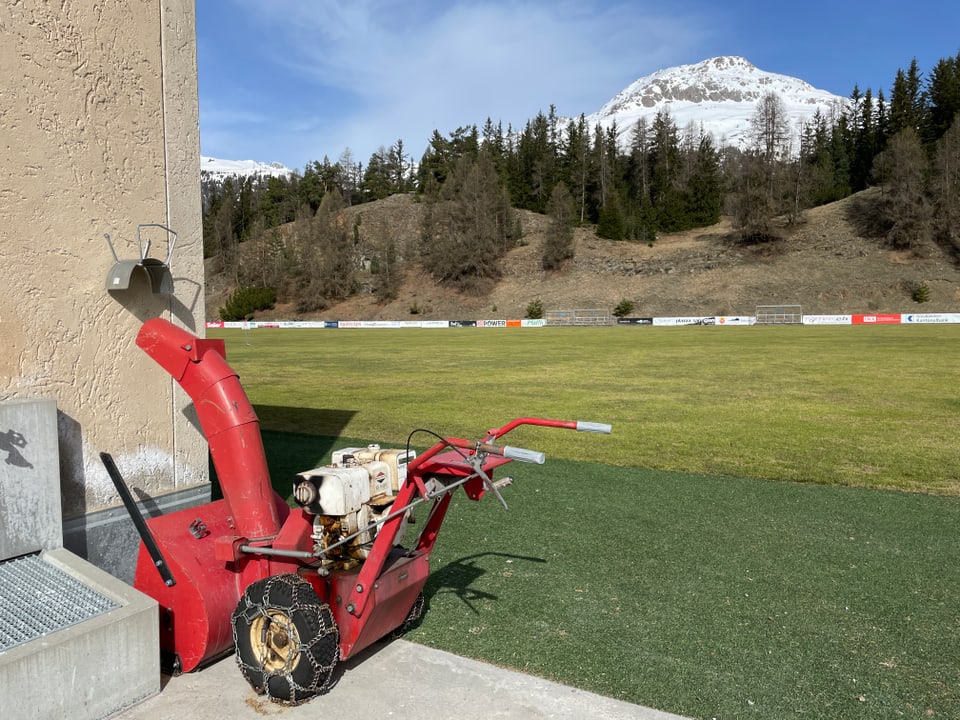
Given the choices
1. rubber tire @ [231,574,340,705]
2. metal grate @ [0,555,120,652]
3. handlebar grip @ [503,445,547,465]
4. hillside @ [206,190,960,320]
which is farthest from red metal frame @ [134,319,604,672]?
hillside @ [206,190,960,320]

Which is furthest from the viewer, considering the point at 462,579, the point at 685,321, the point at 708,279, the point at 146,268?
the point at 708,279

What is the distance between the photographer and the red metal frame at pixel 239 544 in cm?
369

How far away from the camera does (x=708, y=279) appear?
73.2 meters

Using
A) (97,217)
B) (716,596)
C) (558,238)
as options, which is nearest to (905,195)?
(558,238)

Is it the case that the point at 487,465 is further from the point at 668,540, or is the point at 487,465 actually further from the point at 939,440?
the point at 939,440

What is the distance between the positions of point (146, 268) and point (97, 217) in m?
0.43

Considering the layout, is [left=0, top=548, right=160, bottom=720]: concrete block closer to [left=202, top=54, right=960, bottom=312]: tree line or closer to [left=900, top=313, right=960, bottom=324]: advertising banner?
[left=900, top=313, right=960, bottom=324]: advertising banner

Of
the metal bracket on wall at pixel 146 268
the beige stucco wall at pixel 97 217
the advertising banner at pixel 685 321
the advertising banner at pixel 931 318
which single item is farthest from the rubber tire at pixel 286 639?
the advertising banner at pixel 931 318

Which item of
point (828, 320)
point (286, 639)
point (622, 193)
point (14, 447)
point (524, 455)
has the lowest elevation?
point (286, 639)

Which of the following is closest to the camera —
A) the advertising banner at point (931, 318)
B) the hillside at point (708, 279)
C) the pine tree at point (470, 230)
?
the advertising banner at point (931, 318)

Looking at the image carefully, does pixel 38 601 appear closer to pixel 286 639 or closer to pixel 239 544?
pixel 239 544

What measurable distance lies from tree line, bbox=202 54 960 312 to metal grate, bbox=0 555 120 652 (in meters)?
72.2

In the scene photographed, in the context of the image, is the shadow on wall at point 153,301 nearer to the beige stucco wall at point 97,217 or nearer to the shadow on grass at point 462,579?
the beige stucco wall at point 97,217

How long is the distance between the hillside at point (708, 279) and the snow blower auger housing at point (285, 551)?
219 feet
